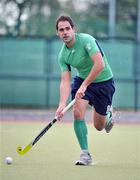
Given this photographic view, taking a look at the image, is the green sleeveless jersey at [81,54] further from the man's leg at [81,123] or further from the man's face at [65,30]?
the man's leg at [81,123]

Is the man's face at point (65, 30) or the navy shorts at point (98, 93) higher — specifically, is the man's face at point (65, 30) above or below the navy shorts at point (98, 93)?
above

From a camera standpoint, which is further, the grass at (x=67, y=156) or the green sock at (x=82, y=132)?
the green sock at (x=82, y=132)

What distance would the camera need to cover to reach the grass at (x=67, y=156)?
8.34 metres

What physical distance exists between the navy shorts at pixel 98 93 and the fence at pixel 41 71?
41.5 ft

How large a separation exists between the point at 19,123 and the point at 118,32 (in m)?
7.18

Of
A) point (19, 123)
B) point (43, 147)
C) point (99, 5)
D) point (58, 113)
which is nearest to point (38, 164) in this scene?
point (58, 113)

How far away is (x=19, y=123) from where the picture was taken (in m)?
18.0

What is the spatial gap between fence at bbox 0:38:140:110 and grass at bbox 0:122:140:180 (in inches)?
270

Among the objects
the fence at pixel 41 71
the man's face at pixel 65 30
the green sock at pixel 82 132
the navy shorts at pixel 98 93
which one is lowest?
the fence at pixel 41 71

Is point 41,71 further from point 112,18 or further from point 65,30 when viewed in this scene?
point 65,30

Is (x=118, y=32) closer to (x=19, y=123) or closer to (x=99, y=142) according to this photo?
(x=19, y=123)

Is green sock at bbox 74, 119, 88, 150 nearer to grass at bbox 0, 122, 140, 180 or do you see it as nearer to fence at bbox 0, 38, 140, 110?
grass at bbox 0, 122, 140, 180

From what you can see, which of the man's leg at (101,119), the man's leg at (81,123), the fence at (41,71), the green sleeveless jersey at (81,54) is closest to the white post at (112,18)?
the fence at (41,71)

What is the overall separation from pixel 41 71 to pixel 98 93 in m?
13.2
